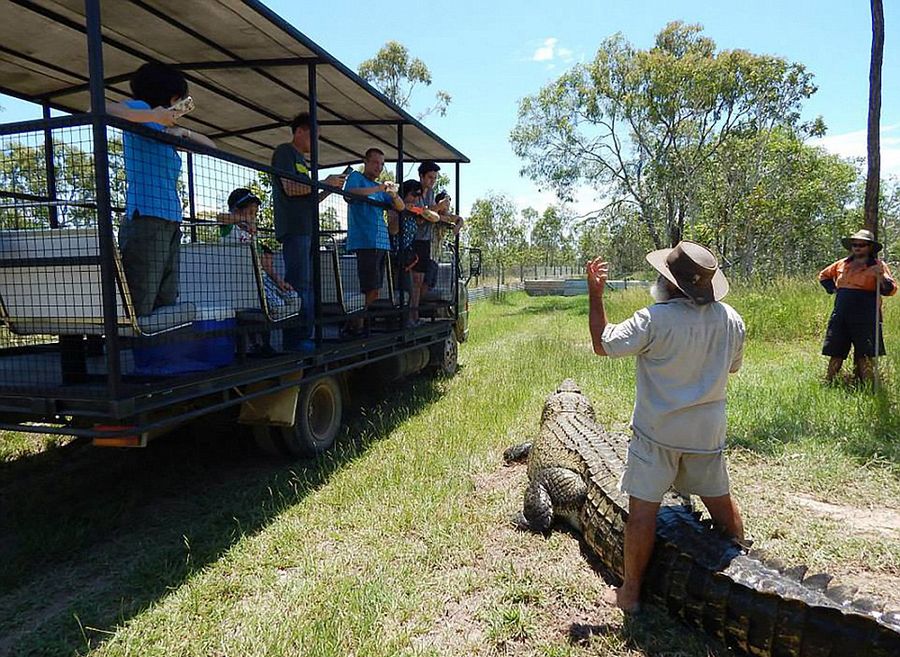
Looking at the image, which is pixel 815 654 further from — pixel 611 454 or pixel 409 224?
pixel 409 224

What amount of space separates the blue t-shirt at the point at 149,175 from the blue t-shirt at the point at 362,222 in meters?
2.01

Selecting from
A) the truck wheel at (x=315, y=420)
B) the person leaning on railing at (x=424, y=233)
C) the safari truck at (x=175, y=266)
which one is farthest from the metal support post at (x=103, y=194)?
the person leaning on railing at (x=424, y=233)

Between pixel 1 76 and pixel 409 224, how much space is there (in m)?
3.69

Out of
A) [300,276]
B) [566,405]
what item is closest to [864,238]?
[566,405]

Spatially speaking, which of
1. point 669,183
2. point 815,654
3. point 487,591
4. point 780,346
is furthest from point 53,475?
point 669,183

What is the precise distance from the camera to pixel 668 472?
96.3 inches

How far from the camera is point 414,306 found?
6438mm

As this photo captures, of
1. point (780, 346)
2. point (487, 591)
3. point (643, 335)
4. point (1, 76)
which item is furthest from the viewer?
point (780, 346)

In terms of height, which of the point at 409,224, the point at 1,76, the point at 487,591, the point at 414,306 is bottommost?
the point at 487,591

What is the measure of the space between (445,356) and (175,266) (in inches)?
191

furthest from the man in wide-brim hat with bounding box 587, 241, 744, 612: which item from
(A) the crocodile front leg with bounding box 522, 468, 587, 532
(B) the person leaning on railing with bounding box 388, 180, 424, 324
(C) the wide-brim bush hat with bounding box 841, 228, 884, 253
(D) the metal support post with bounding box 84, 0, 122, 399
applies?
(C) the wide-brim bush hat with bounding box 841, 228, 884, 253

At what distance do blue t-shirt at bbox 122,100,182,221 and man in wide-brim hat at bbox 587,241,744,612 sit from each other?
7.83 ft

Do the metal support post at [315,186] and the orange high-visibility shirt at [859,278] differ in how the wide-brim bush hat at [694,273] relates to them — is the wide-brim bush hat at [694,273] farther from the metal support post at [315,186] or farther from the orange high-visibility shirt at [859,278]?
the orange high-visibility shirt at [859,278]

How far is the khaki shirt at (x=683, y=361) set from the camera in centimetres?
236
